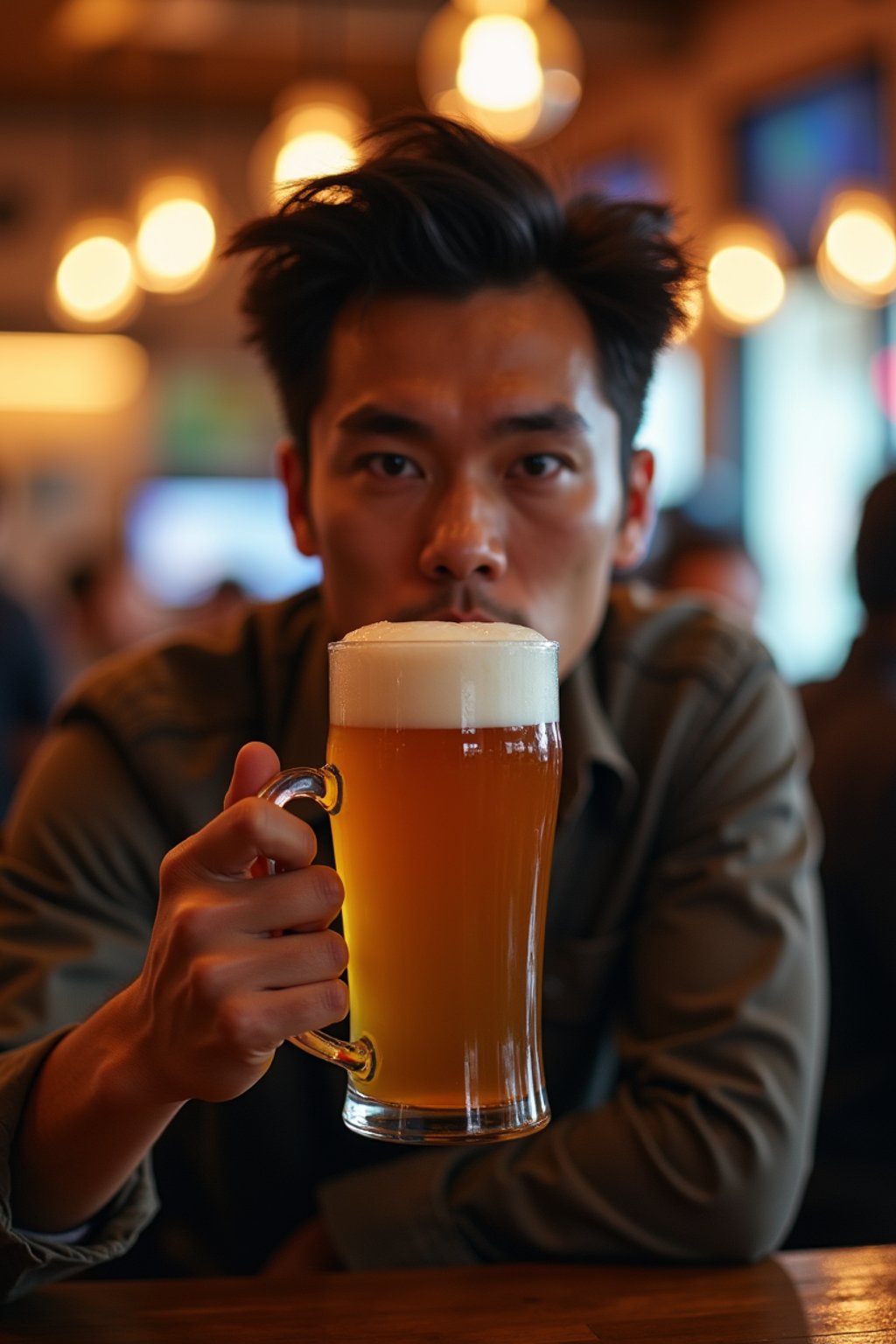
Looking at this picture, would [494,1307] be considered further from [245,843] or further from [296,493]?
[296,493]

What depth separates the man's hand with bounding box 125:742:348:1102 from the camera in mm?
975

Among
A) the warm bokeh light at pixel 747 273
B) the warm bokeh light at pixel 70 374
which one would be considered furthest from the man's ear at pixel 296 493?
the warm bokeh light at pixel 70 374

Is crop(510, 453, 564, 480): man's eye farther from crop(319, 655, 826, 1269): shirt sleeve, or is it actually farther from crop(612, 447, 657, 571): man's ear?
crop(319, 655, 826, 1269): shirt sleeve

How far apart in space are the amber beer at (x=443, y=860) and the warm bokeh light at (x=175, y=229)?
15.0 ft

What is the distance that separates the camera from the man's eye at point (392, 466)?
4.55 feet

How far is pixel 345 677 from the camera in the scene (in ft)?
3.63

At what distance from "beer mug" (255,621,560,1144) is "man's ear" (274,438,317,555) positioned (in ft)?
1.67

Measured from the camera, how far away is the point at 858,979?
84.7 inches

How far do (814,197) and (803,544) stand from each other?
5.33 feet

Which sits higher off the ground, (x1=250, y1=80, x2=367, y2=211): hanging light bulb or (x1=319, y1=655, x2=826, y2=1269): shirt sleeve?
(x1=250, y1=80, x2=367, y2=211): hanging light bulb

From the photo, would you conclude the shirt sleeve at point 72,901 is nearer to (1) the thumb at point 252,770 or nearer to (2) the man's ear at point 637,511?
(1) the thumb at point 252,770

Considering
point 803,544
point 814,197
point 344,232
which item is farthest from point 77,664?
point 344,232

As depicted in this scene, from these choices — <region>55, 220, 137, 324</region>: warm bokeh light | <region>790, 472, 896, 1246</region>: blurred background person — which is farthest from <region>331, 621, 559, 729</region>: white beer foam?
<region>55, 220, 137, 324</region>: warm bokeh light

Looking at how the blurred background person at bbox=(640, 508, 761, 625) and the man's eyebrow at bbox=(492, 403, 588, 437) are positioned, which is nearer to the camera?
the man's eyebrow at bbox=(492, 403, 588, 437)
